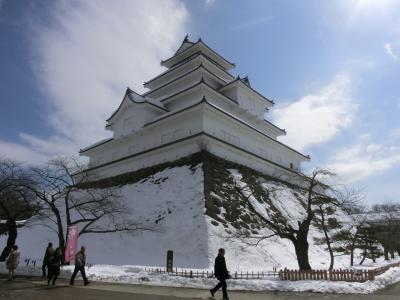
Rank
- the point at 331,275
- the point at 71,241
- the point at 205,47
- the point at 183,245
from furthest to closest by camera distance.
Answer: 1. the point at 205,47
2. the point at 183,245
3. the point at 71,241
4. the point at 331,275

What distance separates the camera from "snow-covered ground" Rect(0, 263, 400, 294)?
1303 cm

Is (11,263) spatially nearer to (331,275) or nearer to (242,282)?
(242,282)

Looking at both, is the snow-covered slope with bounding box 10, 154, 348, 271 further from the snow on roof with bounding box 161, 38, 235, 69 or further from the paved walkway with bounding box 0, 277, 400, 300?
the snow on roof with bounding box 161, 38, 235, 69

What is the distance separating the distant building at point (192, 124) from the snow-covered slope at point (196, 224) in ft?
10.8

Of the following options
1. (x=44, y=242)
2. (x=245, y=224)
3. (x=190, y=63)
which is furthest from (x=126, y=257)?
(x=190, y=63)

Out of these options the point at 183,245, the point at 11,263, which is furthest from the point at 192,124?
the point at 11,263

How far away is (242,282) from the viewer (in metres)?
14.0

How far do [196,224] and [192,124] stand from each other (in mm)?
15010

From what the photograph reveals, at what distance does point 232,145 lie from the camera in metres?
34.4

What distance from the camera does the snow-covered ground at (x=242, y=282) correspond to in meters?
13.0

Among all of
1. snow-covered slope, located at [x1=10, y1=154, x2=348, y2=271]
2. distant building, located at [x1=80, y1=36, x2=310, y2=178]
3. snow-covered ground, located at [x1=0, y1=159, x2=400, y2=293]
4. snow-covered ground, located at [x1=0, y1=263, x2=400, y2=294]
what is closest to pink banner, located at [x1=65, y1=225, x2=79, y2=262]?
snow-covered ground, located at [x1=0, y1=159, x2=400, y2=293]

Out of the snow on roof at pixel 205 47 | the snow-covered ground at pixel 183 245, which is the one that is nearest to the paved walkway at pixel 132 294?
the snow-covered ground at pixel 183 245

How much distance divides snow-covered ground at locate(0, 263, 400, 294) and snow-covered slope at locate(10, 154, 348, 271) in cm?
373

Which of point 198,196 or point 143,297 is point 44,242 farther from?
point 143,297
